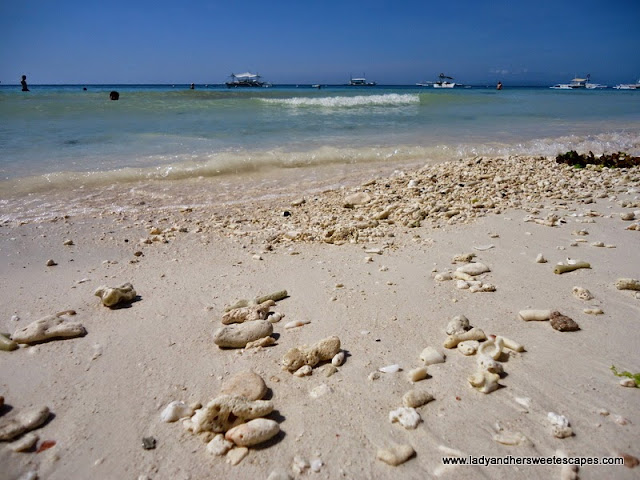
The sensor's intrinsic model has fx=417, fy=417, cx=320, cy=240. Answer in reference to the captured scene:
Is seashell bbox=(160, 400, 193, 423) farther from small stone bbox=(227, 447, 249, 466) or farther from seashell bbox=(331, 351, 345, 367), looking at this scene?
seashell bbox=(331, 351, 345, 367)

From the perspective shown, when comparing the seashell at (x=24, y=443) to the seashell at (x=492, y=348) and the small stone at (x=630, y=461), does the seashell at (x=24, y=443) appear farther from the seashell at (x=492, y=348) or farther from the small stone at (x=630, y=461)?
the small stone at (x=630, y=461)

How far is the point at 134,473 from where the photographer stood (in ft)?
4.79

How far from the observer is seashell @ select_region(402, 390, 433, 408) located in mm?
1688

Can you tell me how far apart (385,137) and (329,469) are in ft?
33.1

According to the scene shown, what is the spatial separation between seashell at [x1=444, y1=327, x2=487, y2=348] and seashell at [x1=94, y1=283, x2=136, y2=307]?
1972mm

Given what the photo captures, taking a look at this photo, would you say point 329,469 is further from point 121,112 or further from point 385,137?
point 121,112

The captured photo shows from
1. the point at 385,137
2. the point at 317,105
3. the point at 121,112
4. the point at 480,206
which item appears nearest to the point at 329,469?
the point at 480,206

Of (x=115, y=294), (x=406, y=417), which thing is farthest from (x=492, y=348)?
(x=115, y=294)

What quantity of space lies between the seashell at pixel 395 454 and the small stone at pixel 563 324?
1199 mm

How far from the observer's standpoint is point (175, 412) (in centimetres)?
171

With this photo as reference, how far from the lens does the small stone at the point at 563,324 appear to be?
217 cm

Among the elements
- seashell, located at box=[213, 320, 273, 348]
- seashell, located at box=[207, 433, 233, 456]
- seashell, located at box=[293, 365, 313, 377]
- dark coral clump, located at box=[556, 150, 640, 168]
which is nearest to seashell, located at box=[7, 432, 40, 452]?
seashell, located at box=[207, 433, 233, 456]

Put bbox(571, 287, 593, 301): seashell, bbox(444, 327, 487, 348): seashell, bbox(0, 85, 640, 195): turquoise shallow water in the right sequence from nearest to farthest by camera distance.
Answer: bbox(444, 327, 487, 348): seashell, bbox(571, 287, 593, 301): seashell, bbox(0, 85, 640, 195): turquoise shallow water

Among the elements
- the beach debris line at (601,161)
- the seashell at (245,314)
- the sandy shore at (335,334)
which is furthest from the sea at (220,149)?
the seashell at (245,314)
